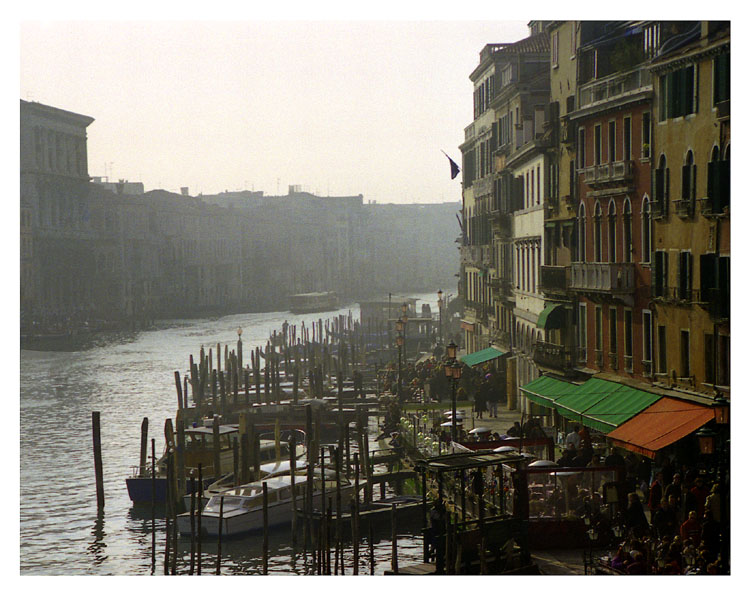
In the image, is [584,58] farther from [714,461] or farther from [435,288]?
[435,288]

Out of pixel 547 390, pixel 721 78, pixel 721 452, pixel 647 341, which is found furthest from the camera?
pixel 547 390

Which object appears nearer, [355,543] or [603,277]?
[355,543]

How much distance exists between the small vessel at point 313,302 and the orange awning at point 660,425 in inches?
588

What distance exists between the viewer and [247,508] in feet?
57.5

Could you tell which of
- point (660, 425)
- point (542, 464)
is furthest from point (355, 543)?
point (660, 425)

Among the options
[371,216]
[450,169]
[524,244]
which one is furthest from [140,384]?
[450,169]

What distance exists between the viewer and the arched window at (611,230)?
50.6ft

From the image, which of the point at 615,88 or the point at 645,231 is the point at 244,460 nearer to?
the point at 645,231

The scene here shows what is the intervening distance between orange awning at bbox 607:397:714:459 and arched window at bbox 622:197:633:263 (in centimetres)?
200

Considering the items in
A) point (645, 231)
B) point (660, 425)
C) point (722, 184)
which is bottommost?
point (660, 425)

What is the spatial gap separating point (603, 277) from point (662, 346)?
1.49m

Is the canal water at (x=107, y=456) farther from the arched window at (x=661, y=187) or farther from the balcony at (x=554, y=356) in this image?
the arched window at (x=661, y=187)

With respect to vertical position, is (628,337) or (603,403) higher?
(628,337)

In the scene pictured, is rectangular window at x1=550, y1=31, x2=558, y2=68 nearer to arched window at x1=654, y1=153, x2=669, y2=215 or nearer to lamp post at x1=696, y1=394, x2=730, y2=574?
arched window at x1=654, y1=153, x2=669, y2=215
